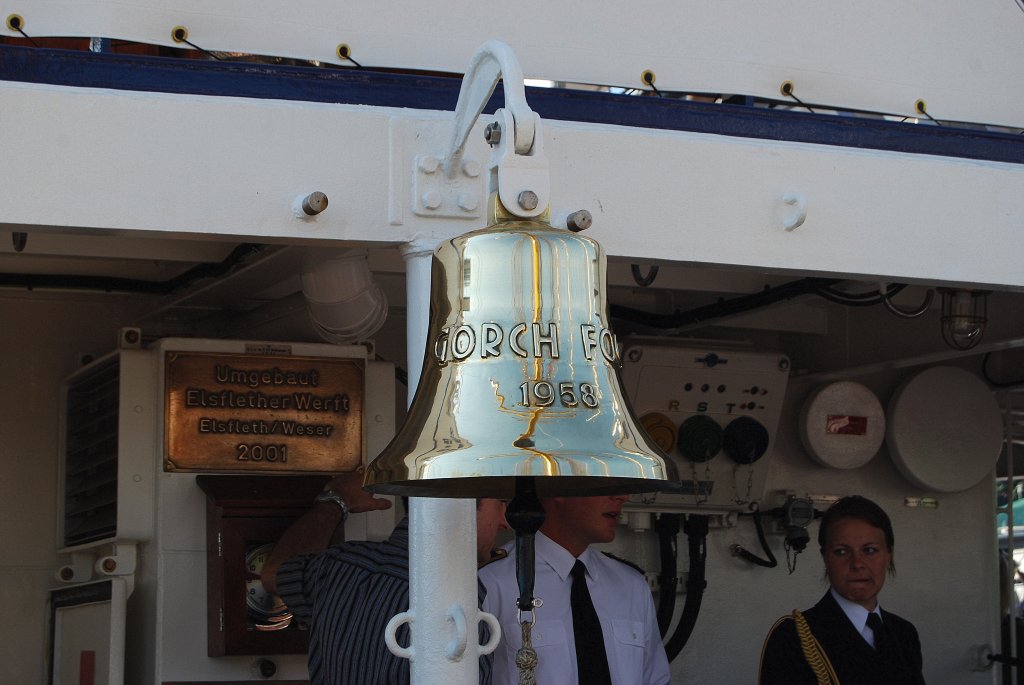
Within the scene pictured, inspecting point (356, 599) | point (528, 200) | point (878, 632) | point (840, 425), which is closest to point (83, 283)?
point (356, 599)

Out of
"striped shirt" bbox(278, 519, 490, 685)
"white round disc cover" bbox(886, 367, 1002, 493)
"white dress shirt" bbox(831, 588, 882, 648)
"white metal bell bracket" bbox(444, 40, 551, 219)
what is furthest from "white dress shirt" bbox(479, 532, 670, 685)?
"white round disc cover" bbox(886, 367, 1002, 493)

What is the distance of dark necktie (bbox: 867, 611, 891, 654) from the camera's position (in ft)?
14.6

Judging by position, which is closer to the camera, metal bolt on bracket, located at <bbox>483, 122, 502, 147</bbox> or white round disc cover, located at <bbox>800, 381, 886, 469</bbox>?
metal bolt on bracket, located at <bbox>483, 122, 502, 147</bbox>

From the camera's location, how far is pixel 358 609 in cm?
353

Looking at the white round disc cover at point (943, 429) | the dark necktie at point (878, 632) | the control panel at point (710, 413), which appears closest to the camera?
the dark necktie at point (878, 632)

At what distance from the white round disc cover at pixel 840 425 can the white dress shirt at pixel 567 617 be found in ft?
6.13

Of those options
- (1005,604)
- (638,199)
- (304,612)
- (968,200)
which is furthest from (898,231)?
(1005,604)

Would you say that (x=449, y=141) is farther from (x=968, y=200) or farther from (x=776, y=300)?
(x=776, y=300)

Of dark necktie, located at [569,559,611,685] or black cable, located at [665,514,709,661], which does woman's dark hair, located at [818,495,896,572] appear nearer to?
dark necktie, located at [569,559,611,685]

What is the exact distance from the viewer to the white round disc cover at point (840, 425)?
5.99m

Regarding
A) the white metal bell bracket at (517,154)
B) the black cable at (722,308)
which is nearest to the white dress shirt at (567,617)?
the black cable at (722,308)

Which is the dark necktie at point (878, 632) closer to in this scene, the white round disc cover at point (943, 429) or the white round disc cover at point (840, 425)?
the white round disc cover at point (840, 425)

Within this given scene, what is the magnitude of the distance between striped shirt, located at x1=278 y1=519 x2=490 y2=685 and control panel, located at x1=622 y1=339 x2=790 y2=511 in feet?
7.12

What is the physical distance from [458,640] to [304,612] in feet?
3.28
